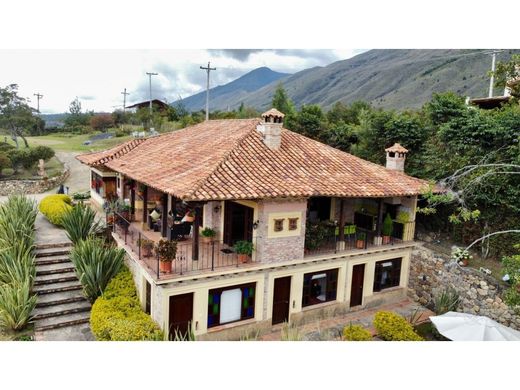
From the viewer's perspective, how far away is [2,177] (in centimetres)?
3281

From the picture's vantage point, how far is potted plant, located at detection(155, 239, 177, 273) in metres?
11.8

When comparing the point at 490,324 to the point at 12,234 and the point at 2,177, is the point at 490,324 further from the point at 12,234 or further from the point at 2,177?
the point at 2,177

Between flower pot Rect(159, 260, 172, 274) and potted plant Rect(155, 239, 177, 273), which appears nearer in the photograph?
potted plant Rect(155, 239, 177, 273)

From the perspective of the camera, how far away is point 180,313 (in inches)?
495

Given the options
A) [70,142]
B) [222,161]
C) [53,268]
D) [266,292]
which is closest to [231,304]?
[266,292]

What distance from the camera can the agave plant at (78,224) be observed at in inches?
650

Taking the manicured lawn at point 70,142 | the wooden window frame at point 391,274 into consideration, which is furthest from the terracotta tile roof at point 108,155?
the manicured lawn at point 70,142

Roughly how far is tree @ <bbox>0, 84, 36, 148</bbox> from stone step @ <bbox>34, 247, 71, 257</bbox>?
27.7 metres

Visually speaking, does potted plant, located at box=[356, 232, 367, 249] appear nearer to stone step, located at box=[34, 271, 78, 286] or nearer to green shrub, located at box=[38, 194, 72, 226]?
stone step, located at box=[34, 271, 78, 286]

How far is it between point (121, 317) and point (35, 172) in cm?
2759

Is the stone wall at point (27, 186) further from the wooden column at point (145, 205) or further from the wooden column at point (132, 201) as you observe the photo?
the wooden column at point (145, 205)

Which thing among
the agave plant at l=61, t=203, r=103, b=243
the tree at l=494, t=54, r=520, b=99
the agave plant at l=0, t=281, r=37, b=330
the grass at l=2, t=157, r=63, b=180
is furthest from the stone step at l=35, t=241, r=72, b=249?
the grass at l=2, t=157, r=63, b=180
